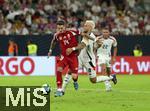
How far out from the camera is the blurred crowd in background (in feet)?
124

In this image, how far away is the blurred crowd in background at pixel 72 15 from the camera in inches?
1492

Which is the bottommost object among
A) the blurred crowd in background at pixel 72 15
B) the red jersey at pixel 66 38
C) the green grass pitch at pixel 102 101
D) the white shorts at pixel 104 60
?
the green grass pitch at pixel 102 101

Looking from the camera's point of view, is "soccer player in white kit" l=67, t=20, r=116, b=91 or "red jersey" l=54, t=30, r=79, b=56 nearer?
"red jersey" l=54, t=30, r=79, b=56

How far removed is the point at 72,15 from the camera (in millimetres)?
39750

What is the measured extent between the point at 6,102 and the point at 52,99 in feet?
7.29

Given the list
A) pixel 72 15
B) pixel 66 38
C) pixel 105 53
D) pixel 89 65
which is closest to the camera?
pixel 66 38

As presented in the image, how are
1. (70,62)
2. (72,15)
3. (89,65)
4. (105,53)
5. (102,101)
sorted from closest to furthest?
(102,101) < (70,62) < (89,65) < (105,53) < (72,15)

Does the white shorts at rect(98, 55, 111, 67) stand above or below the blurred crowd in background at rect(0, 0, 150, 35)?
below

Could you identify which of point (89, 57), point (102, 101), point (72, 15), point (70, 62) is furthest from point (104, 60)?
point (72, 15)
